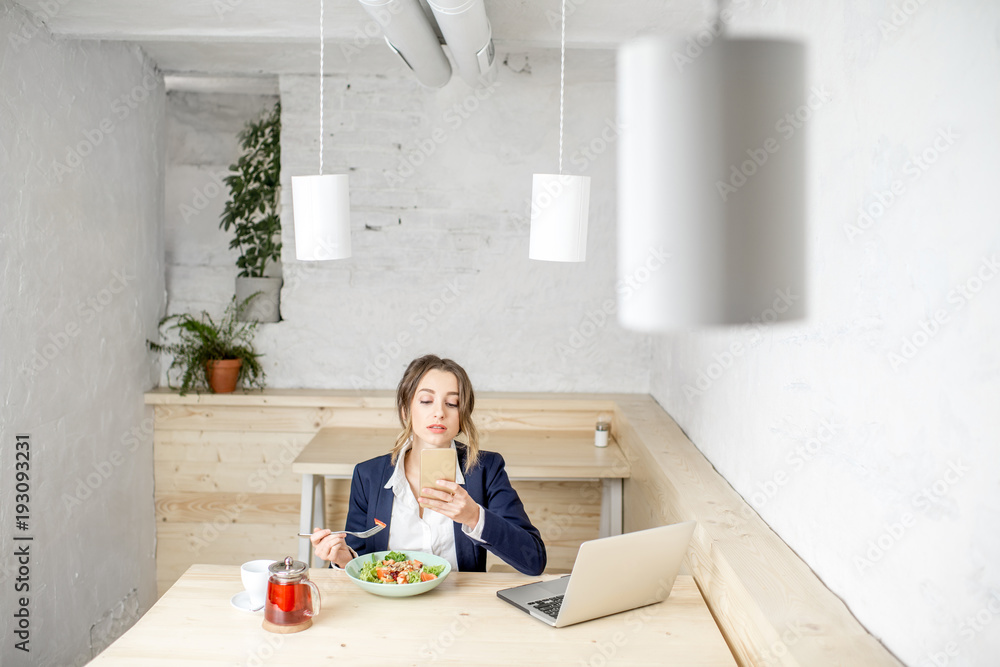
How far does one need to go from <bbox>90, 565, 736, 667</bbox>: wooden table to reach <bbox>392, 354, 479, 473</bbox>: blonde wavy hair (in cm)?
43

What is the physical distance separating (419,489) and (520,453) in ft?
4.01

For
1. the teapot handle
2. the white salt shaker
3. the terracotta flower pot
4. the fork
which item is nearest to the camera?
the teapot handle

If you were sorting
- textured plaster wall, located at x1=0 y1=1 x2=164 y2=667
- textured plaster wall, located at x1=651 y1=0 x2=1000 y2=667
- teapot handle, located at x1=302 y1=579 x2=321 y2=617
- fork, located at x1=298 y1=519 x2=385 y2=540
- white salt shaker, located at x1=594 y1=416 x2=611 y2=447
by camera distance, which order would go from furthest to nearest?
1. white salt shaker, located at x1=594 y1=416 x2=611 y2=447
2. textured plaster wall, located at x1=0 y1=1 x2=164 y2=667
3. fork, located at x1=298 y1=519 x2=385 y2=540
4. teapot handle, located at x1=302 y1=579 x2=321 y2=617
5. textured plaster wall, located at x1=651 y1=0 x2=1000 y2=667

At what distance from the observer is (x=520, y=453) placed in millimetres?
3148

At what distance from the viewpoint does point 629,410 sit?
3238 mm

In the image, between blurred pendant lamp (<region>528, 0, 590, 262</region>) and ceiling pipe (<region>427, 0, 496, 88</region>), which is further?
ceiling pipe (<region>427, 0, 496, 88</region>)

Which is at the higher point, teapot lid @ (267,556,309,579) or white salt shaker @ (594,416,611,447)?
teapot lid @ (267,556,309,579)

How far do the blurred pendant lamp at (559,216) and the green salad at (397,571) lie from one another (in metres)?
→ 0.75

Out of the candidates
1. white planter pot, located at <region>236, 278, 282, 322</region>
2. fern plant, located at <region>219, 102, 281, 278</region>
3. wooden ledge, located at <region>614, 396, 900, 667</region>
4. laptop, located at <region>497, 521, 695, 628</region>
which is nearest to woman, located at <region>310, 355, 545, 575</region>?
laptop, located at <region>497, 521, 695, 628</region>

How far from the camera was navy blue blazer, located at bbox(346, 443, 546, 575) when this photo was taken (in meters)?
2.03

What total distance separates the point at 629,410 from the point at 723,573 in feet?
5.26

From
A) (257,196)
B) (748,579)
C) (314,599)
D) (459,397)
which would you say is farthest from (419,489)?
(257,196)

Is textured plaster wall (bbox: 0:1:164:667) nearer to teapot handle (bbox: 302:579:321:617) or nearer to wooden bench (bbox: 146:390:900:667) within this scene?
wooden bench (bbox: 146:390:900:667)

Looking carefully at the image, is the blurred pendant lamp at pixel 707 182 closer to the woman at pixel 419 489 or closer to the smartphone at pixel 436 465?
the smartphone at pixel 436 465
